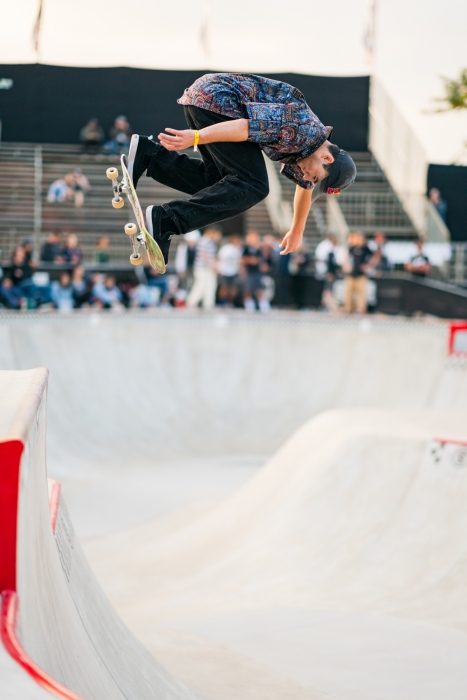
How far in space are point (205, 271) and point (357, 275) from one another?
3.02 meters

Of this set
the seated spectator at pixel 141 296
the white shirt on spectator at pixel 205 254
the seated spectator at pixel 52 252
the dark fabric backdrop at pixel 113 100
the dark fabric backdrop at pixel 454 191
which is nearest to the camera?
the dark fabric backdrop at pixel 113 100

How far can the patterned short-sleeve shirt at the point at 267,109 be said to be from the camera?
455 cm

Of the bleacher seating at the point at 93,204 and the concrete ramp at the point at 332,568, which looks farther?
the bleacher seating at the point at 93,204

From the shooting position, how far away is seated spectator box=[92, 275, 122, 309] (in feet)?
51.9

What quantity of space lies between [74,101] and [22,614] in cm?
769

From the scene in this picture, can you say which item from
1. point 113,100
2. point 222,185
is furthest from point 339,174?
point 113,100

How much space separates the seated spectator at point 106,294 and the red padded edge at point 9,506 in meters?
13.5

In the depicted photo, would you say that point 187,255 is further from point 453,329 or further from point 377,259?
point 453,329

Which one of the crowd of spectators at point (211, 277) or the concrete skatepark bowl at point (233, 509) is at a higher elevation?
the crowd of spectators at point (211, 277)

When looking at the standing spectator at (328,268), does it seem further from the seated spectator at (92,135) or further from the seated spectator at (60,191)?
the seated spectator at (92,135)

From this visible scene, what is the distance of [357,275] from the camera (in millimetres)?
15484

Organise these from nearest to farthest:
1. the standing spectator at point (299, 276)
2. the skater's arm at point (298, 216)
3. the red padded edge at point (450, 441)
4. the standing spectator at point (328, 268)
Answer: the skater's arm at point (298, 216), the red padded edge at point (450, 441), the standing spectator at point (328, 268), the standing spectator at point (299, 276)

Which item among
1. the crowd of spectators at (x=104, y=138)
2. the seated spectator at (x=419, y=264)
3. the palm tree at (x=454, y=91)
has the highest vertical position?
the palm tree at (x=454, y=91)

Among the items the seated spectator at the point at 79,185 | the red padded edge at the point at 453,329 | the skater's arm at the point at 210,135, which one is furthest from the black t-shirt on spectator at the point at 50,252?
the skater's arm at the point at 210,135
